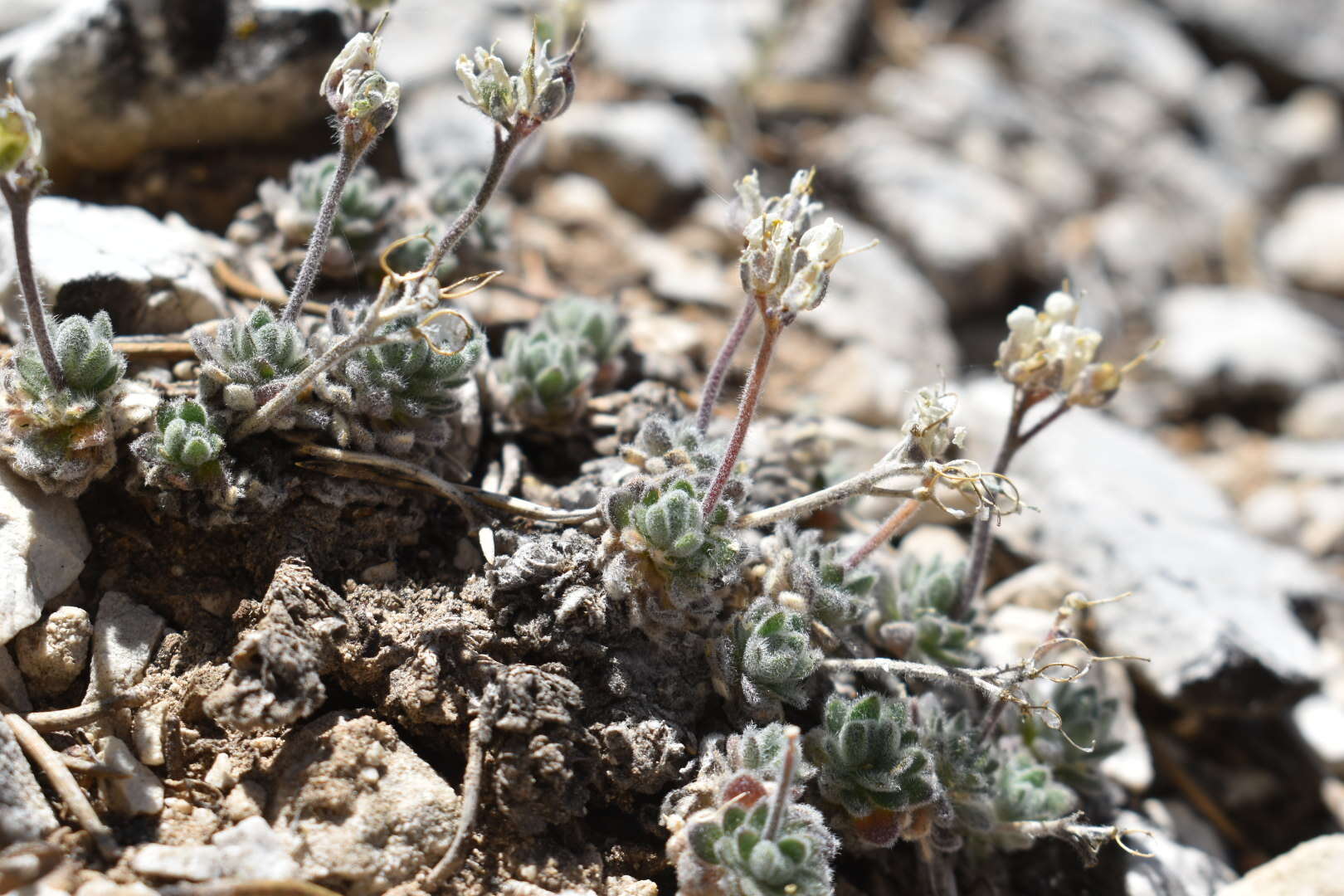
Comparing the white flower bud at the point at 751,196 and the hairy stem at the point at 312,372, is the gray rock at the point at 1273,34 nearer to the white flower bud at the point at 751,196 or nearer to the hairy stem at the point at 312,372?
the white flower bud at the point at 751,196

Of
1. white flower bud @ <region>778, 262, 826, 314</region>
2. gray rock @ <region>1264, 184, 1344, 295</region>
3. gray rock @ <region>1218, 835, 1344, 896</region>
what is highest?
gray rock @ <region>1264, 184, 1344, 295</region>

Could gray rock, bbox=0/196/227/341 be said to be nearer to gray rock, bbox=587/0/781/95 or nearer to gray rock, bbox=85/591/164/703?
gray rock, bbox=85/591/164/703

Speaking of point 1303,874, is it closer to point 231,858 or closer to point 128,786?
point 231,858

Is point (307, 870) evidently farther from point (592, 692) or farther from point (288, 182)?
point (288, 182)

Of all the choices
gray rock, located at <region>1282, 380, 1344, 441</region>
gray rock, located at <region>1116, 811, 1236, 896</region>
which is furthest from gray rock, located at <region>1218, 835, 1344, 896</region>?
gray rock, located at <region>1282, 380, 1344, 441</region>

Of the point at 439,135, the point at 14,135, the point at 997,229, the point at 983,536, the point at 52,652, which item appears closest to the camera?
the point at 14,135

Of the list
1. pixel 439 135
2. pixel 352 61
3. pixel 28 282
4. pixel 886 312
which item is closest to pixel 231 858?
pixel 28 282
